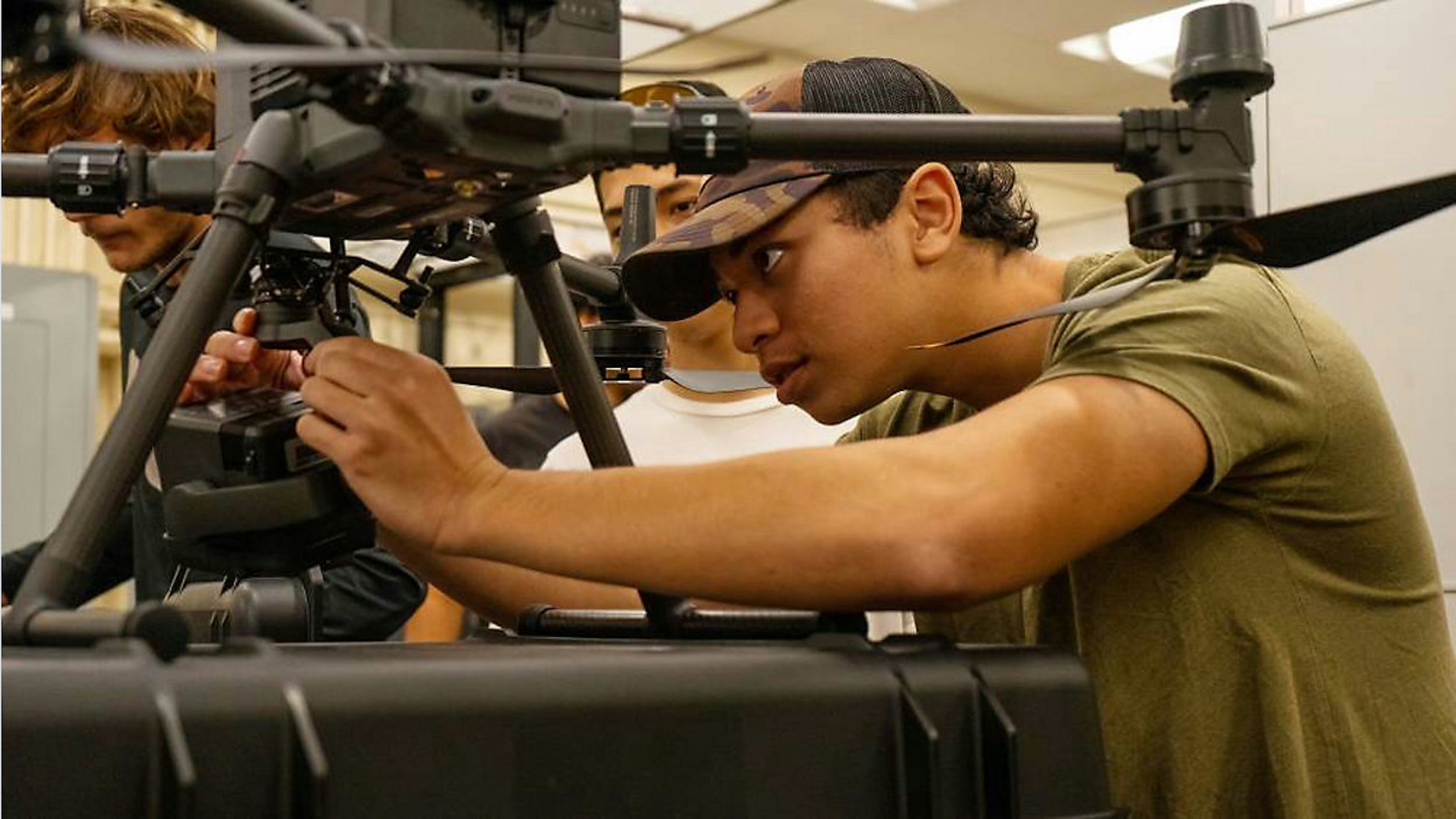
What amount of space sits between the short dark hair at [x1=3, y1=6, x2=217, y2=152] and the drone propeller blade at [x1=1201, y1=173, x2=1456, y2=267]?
98 centimetres

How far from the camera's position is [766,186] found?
105 centimetres

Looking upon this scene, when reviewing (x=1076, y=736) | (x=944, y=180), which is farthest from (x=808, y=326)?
(x=1076, y=736)

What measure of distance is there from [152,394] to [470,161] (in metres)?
0.17

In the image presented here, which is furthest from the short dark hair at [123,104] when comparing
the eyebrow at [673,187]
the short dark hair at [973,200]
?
the short dark hair at [973,200]

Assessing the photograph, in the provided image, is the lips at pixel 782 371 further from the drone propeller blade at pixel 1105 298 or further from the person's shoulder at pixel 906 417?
the drone propeller blade at pixel 1105 298

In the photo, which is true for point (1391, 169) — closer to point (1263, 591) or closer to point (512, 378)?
point (1263, 591)

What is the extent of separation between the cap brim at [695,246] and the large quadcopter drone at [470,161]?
0.63 ft

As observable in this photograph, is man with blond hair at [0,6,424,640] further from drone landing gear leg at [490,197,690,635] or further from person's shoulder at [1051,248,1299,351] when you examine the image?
person's shoulder at [1051,248,1299,351]

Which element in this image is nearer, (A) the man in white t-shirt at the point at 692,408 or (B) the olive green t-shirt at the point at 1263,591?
(B) the olive green t-shirt at the point at 1263,591

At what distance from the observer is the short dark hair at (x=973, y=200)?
1.10 metres

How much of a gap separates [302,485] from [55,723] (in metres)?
0.23

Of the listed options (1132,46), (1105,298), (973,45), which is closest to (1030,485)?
(1105,298)

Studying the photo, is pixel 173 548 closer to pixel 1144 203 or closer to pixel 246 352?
pixel 246 352

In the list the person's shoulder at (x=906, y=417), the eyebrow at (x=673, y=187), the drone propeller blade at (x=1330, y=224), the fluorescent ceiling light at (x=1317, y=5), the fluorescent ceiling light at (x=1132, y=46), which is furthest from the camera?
the fluorescent ceiling light at (x=1132, y=46)
